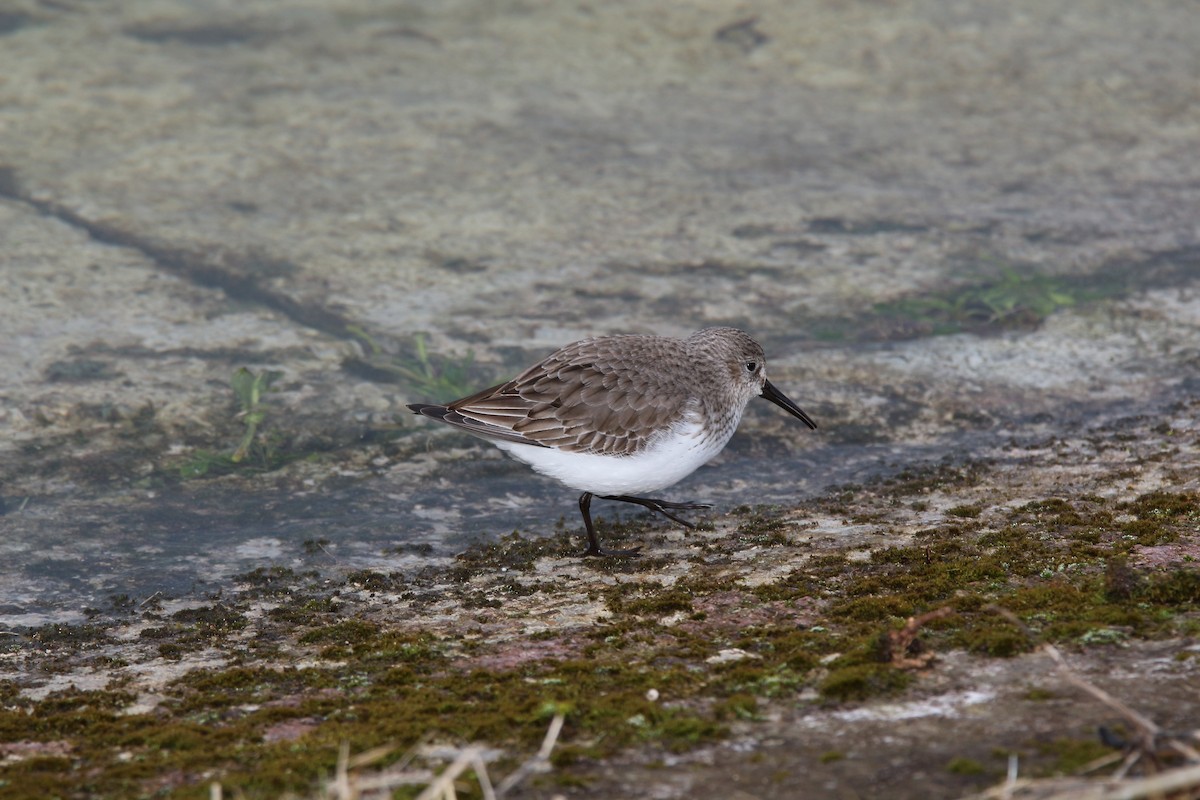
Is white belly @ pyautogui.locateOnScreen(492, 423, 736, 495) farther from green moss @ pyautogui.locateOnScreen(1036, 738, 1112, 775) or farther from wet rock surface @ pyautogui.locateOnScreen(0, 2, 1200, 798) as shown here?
green moss @ pyautogui.locateOnScreen(1036, 738, 1112, 775)

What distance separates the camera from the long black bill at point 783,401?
743 centimetres

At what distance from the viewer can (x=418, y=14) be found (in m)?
16.0

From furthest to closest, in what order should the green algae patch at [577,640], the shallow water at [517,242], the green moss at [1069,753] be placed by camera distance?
the shallow water at [517,242] → the green algae patch at [577,640] → the green moss at [1069,753]

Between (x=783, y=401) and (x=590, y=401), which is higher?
(x=590, y=401)

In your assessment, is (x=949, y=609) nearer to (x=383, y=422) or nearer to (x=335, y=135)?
(x=383, y=422)

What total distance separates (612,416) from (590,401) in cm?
16

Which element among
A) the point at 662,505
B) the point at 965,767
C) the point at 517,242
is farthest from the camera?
the point at 517,242

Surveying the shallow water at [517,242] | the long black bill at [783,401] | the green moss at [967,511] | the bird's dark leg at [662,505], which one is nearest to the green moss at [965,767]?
the green moss at [967,511]

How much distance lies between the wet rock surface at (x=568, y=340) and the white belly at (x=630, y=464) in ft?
1.20

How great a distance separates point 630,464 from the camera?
6.41 m

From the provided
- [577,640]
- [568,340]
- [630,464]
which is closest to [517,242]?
[568,340]

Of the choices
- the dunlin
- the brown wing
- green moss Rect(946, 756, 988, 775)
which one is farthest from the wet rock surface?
the brown wing

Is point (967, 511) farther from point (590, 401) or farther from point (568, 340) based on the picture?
point (568, 340)

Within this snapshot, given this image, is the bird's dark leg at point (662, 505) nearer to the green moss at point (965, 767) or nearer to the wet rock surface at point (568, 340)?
the wet rock surface at point (568, 340)
